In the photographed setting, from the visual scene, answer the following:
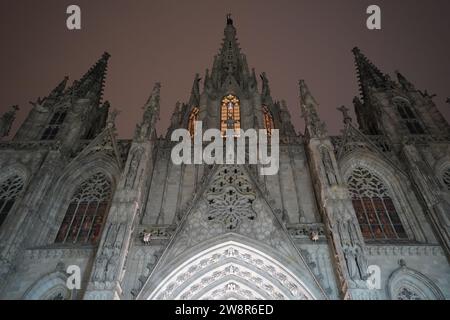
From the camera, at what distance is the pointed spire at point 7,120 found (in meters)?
21.2

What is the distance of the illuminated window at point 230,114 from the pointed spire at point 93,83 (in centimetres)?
816

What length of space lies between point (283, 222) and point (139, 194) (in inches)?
233

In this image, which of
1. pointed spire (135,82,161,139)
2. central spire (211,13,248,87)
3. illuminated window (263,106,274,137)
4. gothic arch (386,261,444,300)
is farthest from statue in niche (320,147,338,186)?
central spire (211,13,248,87)

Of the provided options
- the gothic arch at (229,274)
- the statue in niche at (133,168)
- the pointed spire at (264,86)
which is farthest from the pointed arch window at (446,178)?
the statue in niche at (133,168)

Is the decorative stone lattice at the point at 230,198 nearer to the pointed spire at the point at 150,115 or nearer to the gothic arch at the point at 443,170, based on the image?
the pointed spire at the point at 150,115

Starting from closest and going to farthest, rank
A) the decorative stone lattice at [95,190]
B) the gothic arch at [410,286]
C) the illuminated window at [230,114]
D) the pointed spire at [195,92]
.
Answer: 1. the gothic arch at [410,286]
2. the decorative stone lattice at [95,190]
3. the illuminated window at [230,114]
4. the pointed spire at [195,92]

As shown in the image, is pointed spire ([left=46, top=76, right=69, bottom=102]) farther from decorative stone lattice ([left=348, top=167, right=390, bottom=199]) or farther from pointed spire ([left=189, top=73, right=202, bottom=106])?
decorative stone lattice ([left=348, top=167, right=390, bottom=199])

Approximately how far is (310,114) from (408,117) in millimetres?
6194

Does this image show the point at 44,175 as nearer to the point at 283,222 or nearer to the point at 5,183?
the point at 5,183

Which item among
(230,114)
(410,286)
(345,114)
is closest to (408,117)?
(345,114)

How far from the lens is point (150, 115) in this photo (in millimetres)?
20375

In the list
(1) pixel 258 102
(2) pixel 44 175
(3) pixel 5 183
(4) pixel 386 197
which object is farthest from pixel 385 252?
(3) pixel 5 183

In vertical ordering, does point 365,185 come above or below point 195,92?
below

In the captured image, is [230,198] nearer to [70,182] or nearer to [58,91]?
[70,182]
